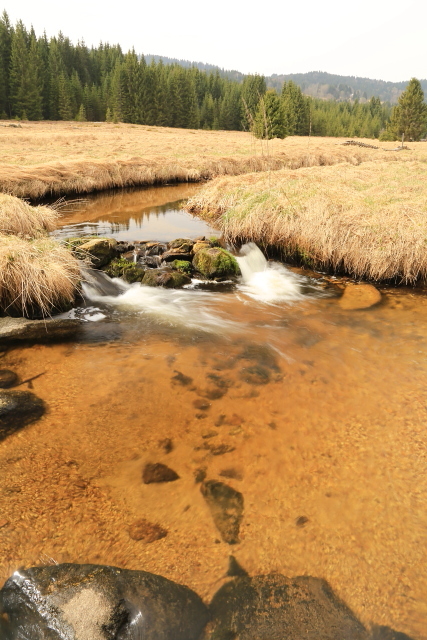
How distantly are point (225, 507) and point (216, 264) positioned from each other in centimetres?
735

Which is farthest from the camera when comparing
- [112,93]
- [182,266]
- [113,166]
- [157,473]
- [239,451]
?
[112,93]

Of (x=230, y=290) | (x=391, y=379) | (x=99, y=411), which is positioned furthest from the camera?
(x=230, y=290)

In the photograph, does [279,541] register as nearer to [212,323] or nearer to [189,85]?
[212,323]

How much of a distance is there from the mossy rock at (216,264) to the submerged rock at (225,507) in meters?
6.92

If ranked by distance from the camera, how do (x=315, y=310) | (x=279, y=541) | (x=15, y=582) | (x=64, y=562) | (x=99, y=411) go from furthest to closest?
(x=315, y=310), (x=99, y=411), (x=279, y=541), (x=64, y=562), (x=15, y=582)

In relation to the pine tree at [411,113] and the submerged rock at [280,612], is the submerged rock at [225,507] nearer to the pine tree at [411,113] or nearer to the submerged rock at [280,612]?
the submerged rock at [280,612]

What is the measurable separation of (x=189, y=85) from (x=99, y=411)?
85.4 meters

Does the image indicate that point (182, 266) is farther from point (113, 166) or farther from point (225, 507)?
point (113, 166)

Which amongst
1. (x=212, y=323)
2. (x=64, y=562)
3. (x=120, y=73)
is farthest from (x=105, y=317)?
(x=120, y=73)

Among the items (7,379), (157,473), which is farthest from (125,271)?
(157,473)

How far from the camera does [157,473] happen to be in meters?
3.82

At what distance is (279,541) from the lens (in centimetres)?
316

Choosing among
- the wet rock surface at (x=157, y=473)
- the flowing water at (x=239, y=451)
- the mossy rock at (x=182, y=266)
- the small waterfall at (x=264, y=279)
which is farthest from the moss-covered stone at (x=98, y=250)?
the wet rock surface at (x=157, y=473)

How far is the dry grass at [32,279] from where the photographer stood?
674 centimetres
